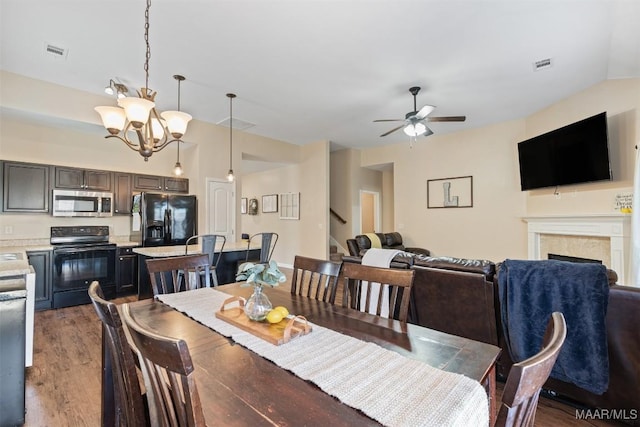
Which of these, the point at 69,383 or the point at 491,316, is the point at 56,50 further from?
the point at 491,316

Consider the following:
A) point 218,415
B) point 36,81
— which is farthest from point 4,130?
point 218,415

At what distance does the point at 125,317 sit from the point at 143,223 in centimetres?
447

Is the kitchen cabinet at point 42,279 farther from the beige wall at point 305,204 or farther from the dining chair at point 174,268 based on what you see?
the beige wall at point 305,204

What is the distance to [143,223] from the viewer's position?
15.3 feet

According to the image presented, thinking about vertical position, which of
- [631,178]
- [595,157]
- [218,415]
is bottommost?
[218,415]

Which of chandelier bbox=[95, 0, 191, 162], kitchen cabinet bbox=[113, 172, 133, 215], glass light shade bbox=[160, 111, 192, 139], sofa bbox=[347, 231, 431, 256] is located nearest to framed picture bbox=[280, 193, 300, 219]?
sofa bbox=[347, 231, 431, 256]

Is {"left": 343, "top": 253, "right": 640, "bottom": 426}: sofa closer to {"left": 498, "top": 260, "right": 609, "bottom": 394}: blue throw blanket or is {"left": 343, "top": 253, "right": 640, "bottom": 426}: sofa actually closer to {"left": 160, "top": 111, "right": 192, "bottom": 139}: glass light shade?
{"left": 498, "top": 260, "right": 609, "bottom": 394}: blue throw blanket

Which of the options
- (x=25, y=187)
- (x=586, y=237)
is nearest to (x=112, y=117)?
(x=25, y=187)

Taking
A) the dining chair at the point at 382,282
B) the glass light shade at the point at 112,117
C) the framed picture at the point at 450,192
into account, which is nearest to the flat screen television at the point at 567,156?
the framed picture at the point at 450,192

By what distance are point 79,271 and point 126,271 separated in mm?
596

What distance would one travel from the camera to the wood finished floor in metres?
1.89

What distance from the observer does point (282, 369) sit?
104 centimetres

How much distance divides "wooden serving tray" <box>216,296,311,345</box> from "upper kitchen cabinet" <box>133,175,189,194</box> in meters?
4.57

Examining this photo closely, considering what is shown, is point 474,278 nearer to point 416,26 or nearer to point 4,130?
point 416,26
